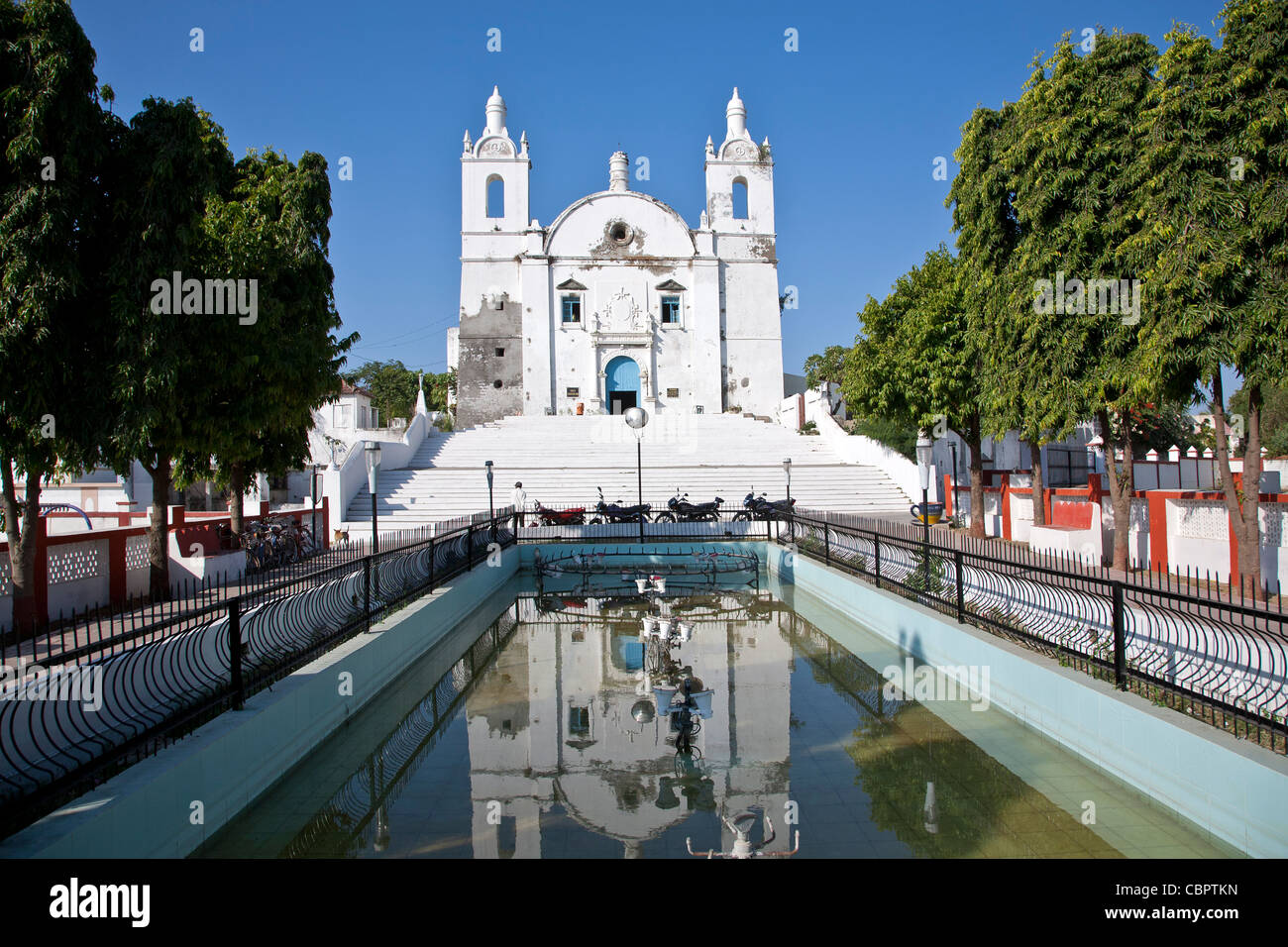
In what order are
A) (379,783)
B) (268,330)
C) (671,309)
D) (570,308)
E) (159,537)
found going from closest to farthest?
(379,783) → (159,537) → (268,330) → (570,308) → (671,309)

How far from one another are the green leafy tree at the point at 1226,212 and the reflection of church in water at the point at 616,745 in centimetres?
618

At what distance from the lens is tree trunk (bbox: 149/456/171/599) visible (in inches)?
463

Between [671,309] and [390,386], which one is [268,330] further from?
[390,386]

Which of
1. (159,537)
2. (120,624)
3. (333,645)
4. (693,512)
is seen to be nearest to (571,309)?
(693,512)

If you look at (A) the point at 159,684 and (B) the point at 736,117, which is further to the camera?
(B) the point at 736,117

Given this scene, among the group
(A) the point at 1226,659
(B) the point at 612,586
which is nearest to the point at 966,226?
(B) the point at 612,586

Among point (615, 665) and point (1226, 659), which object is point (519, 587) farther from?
point (1226, 659)

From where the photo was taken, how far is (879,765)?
5613mm

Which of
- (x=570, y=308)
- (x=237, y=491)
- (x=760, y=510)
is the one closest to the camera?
(x=237, y=491)

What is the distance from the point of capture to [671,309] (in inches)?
1656

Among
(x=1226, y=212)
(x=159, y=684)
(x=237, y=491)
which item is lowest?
(x=159, y=684)

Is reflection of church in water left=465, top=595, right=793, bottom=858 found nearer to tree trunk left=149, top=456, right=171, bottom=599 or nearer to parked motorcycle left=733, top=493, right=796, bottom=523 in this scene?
tree trunk left=149, top=456, right=171, bottom=599

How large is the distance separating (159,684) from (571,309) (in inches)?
1488
